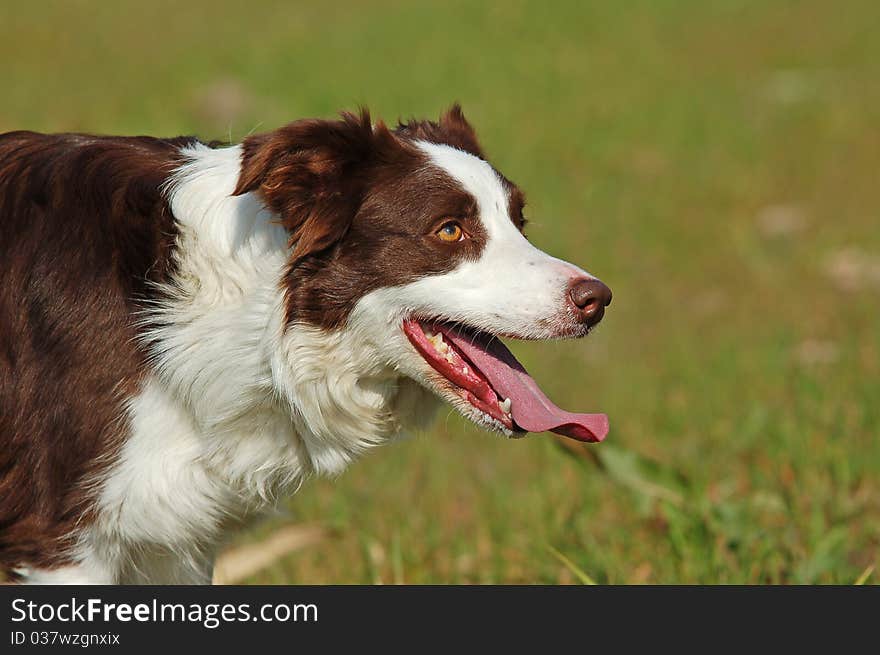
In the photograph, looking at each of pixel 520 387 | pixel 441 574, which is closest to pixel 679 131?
pixel 441 574

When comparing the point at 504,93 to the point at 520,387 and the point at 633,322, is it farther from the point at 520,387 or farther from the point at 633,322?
the point at 520,387

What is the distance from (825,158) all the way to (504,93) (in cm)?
438

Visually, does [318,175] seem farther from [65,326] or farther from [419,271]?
[65,326]

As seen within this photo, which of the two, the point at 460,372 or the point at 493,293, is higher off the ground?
the point at 493,293

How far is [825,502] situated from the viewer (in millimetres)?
5602

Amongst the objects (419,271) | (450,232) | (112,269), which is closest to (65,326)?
(112,269)

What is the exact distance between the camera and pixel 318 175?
352cm

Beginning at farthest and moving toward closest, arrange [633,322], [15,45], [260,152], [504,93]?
[15,45], [504,93], [633,322], [260,152]

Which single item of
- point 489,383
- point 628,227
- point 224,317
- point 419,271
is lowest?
point 628,227

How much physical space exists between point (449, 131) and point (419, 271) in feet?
2.20

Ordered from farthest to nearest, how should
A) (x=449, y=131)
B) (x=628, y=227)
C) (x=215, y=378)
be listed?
(x=628, y=227) < (x=449, y=131) < (x=215, y=378)

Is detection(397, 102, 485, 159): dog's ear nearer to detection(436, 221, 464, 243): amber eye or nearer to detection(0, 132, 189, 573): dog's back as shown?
detection(436, 221, 464, 243): amber eye

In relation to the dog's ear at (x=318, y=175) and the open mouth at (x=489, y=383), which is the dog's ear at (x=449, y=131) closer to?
the dog's ear at (x=318, y=175)

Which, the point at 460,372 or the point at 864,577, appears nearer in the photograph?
the point at 460,372
